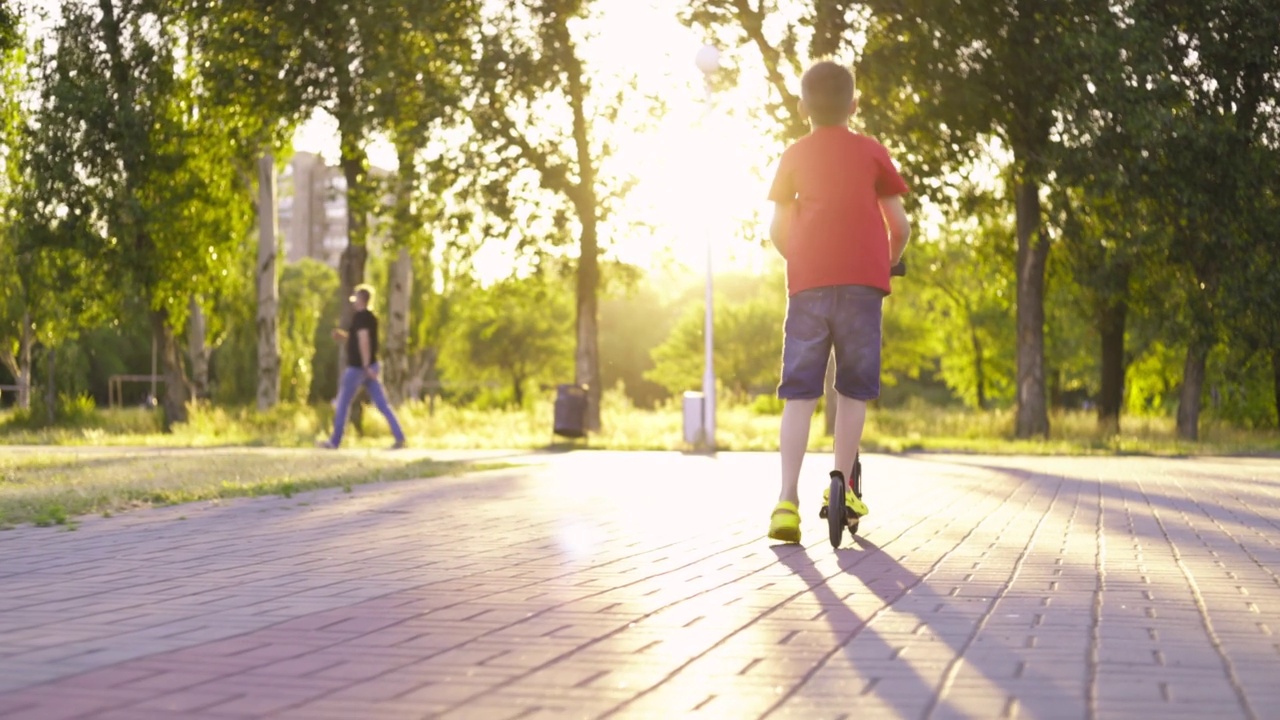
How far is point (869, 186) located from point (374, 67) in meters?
18.9

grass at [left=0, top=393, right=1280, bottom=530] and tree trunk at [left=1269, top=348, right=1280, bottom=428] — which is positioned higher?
tree trunk at [left=1269, top=348, right=1280, bottom=428]

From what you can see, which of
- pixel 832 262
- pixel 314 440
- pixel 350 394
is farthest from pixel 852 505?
pixel 314 440

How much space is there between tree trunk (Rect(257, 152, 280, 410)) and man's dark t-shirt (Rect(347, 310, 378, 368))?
10992 mm

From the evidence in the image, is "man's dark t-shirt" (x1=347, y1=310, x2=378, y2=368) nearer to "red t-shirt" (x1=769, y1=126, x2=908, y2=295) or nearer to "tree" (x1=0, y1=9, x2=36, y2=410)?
"tree" (x1=0, y1=9, x2=36, y2=410)

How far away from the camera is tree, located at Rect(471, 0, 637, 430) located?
2602 cm

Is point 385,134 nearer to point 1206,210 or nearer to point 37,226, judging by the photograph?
point 37,226

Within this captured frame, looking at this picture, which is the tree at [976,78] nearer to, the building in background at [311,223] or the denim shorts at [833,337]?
the denim shorts at [833,337]

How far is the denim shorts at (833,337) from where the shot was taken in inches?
291

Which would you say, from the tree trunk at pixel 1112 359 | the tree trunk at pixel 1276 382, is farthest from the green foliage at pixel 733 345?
the tree trunk at pixel 1112 359

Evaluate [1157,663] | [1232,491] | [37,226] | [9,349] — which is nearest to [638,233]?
[37,226]

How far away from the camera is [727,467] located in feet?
53.3

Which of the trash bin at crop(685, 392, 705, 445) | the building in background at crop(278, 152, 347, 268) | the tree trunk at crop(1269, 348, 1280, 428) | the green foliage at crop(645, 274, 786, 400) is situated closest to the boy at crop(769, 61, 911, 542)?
the trash bin at crop(685, 392, 705, 445)

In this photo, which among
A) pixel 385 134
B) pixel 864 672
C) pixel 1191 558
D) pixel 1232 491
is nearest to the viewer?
pixel 864 672

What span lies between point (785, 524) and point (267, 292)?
2492 cm
